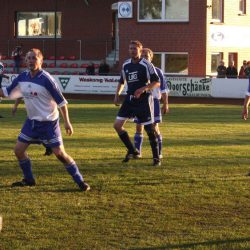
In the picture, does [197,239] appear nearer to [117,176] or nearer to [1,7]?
[117,176]

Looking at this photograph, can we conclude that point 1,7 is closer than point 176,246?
No

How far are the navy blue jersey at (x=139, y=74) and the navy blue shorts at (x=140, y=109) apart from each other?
0.57 ft

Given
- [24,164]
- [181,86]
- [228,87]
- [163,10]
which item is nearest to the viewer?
[24,164]

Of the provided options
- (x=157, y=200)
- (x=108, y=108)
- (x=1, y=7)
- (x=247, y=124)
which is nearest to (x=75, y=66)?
(x=1, y=7)

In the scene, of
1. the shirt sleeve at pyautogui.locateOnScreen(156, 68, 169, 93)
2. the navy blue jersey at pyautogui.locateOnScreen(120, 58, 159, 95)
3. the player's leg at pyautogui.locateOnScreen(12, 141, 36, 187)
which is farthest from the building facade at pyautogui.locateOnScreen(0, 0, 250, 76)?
the player's leg at pyautogui.locateOnScreen(12, 141, 36, 187)

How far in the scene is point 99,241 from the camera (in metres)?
8.21

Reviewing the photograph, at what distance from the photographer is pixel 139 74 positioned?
13.0 metres

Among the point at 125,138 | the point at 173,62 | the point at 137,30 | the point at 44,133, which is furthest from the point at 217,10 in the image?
the point at 44,133

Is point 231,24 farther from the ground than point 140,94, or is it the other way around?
point 231,24

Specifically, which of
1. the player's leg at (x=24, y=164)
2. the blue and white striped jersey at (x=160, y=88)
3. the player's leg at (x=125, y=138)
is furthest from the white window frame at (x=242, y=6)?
the player's leg at (x=24, y=164)

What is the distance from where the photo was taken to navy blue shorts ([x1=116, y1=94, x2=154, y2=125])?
13195mm

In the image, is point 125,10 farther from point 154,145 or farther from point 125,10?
point 154,145

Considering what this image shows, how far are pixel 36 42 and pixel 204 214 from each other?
38.2 metres

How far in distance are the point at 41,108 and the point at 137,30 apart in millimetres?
29976
